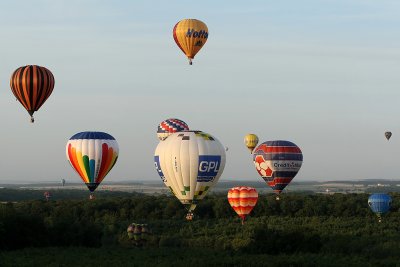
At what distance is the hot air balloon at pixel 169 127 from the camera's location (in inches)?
3676

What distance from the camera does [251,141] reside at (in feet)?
382

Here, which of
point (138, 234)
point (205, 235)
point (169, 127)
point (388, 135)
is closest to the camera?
point (138, 234)

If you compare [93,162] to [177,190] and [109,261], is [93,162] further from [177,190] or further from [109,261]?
[109,261]

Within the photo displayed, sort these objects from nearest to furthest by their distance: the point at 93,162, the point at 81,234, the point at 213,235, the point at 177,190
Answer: the point at 177,190 < the point at 81,234 < the point at 93,162 < the point at 213,235

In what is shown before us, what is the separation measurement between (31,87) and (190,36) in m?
16.3

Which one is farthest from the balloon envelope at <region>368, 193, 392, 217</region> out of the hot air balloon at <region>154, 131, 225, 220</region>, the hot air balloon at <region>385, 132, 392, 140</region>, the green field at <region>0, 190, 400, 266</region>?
the hot air balloon at <region>385, 132, 392, 140</region>

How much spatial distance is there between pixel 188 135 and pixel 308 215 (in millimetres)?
39605

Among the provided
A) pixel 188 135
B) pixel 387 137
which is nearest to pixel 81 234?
pixel 188 135

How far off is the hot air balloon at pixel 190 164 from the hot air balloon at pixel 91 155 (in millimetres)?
8734

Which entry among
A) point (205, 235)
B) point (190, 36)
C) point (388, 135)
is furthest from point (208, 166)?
point (388, 135)

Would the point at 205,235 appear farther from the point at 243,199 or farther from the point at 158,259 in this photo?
the point at 158,259

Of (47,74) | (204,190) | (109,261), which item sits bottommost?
(109,261)

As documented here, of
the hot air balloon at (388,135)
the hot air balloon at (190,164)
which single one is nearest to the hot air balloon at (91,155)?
the hot air balloon at (190,164)

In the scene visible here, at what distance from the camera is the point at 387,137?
379 feet
